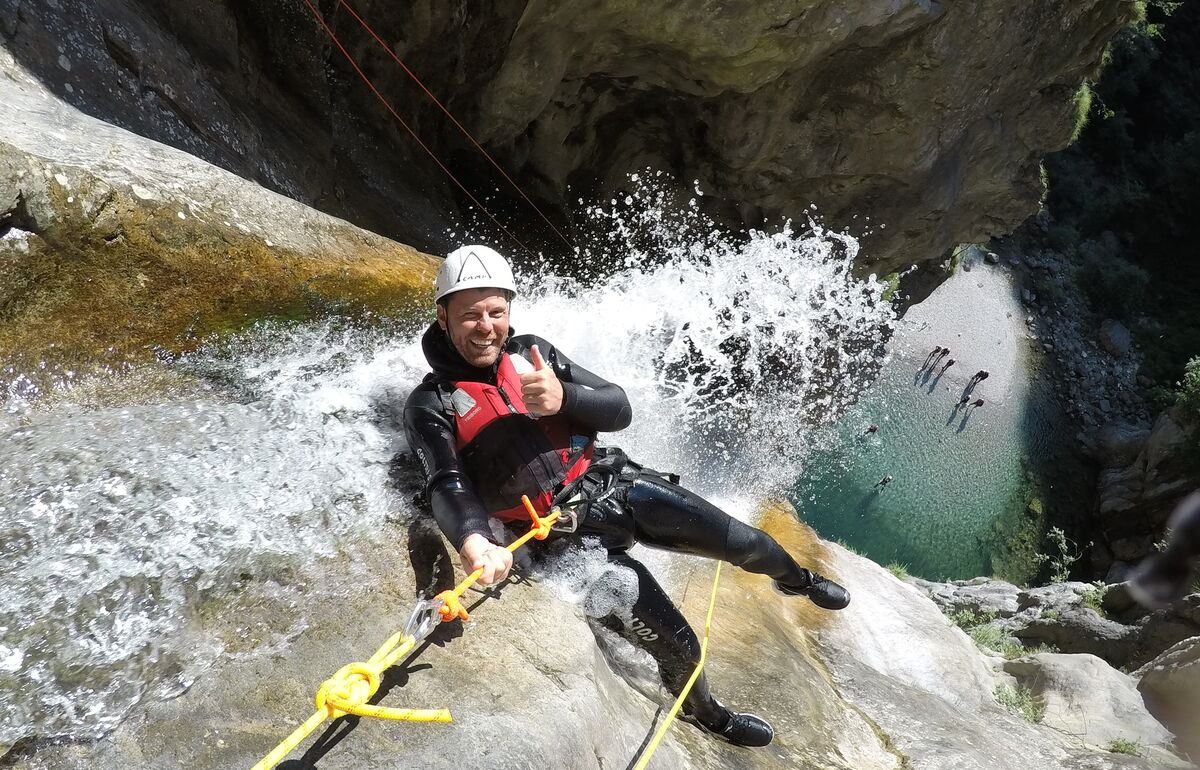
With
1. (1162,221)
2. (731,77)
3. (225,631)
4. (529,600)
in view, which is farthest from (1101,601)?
(1162,221)

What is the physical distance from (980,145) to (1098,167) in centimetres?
2387

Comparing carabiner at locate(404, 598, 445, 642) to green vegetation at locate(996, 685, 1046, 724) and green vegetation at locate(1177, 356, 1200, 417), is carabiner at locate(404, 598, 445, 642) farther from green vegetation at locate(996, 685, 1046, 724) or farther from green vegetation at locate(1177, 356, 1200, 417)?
green vegetation at locate(1177, 356, 1200, 417)

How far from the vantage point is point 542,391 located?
2.78 metres

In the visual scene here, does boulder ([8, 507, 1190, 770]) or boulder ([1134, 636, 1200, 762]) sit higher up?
boulder ([1134, 636, 1200, 762])

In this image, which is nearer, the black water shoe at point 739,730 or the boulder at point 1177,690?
the black water shoe at point 739,730

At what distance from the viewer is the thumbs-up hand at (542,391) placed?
2.77m

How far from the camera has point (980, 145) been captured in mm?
11977

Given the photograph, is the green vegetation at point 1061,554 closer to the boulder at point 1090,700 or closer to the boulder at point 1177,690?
the boulder at point 1177,690

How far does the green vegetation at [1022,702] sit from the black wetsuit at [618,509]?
10.7ft

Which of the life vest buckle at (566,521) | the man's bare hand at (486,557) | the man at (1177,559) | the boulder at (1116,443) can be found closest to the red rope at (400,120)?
the life vest buckle at (566,521)

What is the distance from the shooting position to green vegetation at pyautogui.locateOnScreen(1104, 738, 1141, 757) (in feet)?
15.2

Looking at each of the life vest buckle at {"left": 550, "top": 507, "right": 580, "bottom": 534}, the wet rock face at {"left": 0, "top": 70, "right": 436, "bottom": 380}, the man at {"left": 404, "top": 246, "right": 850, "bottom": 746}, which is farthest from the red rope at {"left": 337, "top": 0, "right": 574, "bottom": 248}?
the life vest buckle at {"left": 550, "top": 507, "right": 580, "bottom": 534}

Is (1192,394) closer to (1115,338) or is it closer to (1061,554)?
(1061,554)

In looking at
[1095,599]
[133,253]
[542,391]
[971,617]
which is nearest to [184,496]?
[542,391]
